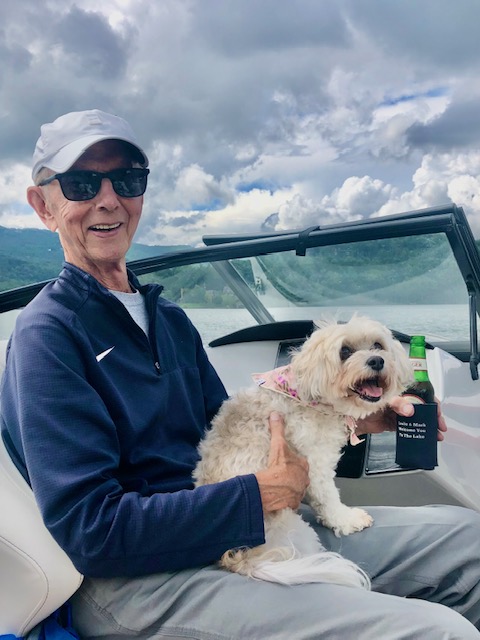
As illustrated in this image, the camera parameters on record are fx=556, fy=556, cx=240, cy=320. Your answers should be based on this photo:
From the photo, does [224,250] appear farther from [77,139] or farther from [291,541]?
[291,541]

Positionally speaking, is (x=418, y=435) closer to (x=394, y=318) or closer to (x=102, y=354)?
(x=102, y=354)

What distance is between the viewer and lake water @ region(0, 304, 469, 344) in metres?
2.75

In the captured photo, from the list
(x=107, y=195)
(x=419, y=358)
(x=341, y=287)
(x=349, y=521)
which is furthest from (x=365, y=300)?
(x=107, y=195)

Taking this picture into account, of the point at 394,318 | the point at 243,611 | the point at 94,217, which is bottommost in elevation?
the point at 243,611

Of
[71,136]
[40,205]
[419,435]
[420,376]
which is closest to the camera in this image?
[71,136]

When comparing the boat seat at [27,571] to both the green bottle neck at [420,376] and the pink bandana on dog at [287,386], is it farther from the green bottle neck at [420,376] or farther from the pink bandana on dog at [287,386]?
the green bottle neck at [420,376]

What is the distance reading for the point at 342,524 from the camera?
5.83ft

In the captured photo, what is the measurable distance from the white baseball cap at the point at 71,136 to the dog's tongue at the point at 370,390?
1067mm

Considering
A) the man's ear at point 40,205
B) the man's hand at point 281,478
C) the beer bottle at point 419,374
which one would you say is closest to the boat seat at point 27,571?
the man's hand at point 281,478

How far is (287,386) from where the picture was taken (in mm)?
1918

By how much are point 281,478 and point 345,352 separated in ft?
1.83

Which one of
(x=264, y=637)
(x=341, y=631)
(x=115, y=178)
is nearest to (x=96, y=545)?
(x=264, y=637)

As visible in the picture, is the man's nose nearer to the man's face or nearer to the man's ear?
the man's face

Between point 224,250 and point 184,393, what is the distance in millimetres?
1213
